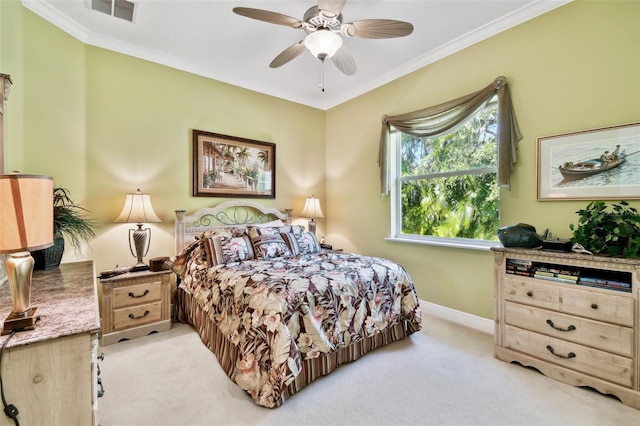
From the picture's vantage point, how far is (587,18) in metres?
2.24

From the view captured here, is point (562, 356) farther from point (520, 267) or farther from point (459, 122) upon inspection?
point (459, 122)

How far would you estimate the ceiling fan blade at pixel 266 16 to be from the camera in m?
1.92

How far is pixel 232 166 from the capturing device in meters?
3.74

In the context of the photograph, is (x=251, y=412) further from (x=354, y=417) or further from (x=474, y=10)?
(x=474, y=10)

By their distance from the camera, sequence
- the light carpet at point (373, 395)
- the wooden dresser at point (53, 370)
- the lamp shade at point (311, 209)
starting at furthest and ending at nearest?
the lamp shade at point (311, 209), the light carpet at point (373, 395), the wooden dresser at point (53, 370)

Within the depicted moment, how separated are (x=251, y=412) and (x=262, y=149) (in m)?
3.13

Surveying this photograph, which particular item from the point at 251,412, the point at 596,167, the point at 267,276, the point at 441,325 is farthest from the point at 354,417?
the point at 596,167

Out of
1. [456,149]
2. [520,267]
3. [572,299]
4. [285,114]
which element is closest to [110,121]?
[285,114]

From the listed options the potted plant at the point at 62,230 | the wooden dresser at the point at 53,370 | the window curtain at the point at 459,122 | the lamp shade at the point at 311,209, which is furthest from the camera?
the lamp shade at the point at 311,209

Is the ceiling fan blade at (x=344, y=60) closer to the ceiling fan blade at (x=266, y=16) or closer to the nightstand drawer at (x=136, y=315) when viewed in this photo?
the ceiling fan blade at (x=266, y=16)

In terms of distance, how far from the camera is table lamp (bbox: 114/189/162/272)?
9.26ft

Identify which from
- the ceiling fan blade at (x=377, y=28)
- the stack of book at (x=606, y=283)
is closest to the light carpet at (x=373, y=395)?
the stack of book at (x=606, y=283)

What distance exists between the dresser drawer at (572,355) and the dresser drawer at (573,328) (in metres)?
0.04

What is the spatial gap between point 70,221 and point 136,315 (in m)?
1.04
